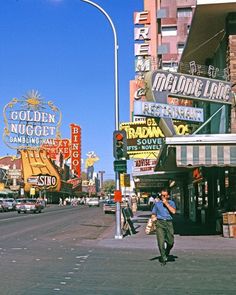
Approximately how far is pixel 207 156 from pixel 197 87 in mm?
4099

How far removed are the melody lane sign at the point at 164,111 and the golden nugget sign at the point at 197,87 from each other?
50cm

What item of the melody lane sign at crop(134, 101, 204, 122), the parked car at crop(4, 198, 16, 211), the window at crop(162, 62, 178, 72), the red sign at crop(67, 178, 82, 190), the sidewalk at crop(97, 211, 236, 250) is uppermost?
the window at crop(162, 62, 178, 72)

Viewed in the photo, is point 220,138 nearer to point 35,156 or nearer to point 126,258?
point 126,258

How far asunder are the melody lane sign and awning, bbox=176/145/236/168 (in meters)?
2.90

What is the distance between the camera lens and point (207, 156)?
1680cm

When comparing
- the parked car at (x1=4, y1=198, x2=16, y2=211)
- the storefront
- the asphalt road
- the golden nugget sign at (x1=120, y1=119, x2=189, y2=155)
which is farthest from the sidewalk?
the parked car at (x1=4, y1=198, x2=16, y2=211)

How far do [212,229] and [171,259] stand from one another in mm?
11443

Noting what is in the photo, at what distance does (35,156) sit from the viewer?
358 ft

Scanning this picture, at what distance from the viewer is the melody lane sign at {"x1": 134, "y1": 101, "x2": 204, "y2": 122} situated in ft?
62.7

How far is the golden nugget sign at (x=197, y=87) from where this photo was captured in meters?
19.6

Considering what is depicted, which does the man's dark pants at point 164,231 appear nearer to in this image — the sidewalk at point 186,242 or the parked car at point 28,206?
the sidewalk at point 186,242

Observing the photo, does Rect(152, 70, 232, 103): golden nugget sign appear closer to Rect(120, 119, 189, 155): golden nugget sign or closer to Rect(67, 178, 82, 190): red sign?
Rect(120, 119, 189, 155): golden nugget sign

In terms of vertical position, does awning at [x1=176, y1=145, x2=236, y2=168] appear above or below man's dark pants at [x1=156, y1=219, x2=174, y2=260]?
above

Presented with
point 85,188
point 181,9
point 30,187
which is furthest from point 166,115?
point 85,188
